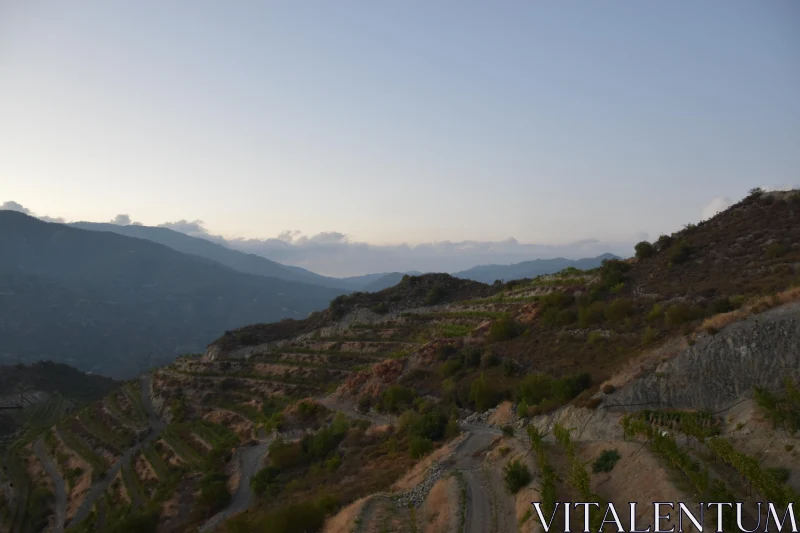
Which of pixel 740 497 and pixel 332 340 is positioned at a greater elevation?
pixel 740 497

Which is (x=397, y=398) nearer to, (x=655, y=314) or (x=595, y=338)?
(x=595, y=338)

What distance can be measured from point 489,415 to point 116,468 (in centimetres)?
4126

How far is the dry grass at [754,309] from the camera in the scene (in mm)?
21766

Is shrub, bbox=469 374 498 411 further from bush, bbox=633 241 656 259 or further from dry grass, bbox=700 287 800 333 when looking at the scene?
bush, bbox=633 241 656 259

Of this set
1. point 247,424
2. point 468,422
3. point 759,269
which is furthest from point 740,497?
point 247,424

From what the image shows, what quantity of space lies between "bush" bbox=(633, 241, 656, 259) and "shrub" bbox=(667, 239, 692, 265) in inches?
170

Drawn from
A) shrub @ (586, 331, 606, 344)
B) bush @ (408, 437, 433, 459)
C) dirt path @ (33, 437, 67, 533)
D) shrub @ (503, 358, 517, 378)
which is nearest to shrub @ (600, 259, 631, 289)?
shrub @ (586, 331, 606, 344)

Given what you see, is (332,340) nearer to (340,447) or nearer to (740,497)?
(340,447)

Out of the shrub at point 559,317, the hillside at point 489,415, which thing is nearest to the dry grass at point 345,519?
the hillside at point 489,415

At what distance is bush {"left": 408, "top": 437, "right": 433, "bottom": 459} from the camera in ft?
84.2

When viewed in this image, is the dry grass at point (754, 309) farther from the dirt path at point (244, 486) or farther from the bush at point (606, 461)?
the dirt path at point (244, 486)

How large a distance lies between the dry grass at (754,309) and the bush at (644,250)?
A: 27463mm

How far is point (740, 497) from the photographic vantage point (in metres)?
12.3

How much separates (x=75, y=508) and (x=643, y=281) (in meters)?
56.2
